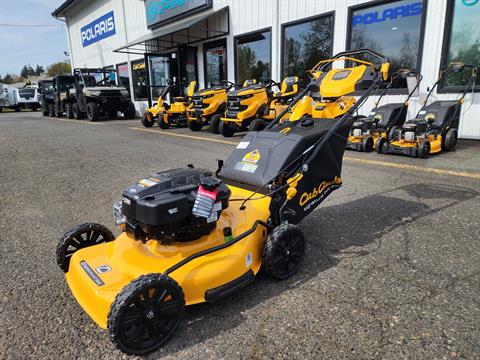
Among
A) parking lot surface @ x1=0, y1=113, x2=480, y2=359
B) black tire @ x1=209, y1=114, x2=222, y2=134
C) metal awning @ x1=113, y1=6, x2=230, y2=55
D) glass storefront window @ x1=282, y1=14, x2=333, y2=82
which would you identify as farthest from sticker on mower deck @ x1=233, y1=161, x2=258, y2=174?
metal awning @ x1=113, y1=6, x2=230, y2=55

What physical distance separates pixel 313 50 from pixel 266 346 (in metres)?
9.89

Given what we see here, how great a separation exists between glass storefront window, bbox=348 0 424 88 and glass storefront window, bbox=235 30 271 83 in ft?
10.7

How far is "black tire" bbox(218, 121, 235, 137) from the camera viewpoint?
9.53 meters

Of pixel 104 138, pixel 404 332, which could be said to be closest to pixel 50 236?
pixel 404 332

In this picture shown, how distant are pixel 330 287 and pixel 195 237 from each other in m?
0.98

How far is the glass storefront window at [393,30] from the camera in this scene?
26.9ft

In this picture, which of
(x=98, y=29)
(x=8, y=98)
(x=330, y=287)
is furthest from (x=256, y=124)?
(x=8, y=98)

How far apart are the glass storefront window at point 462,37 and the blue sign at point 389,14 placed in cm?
78

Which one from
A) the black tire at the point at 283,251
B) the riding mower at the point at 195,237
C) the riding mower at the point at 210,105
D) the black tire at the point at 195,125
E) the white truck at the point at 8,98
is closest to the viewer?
the riding mower at the point at 195,237

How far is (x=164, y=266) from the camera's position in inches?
81.6

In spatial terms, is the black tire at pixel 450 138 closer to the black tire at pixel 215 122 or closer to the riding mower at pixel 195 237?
the riding mower at pixel 195 237

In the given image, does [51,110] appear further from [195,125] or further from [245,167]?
[245,167]

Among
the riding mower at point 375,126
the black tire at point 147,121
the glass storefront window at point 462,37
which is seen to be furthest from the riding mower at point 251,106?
the black tire at point 147,121

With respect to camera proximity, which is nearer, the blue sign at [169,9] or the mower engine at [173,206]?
the mower engine at [173,206]
